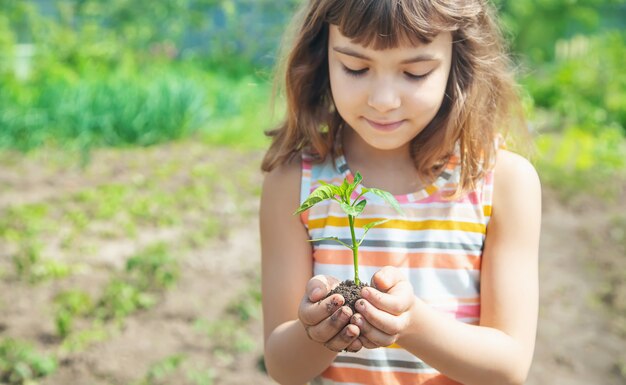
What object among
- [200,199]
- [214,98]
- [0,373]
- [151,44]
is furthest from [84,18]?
[0,373]

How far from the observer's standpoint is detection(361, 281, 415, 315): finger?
1545 millimetres

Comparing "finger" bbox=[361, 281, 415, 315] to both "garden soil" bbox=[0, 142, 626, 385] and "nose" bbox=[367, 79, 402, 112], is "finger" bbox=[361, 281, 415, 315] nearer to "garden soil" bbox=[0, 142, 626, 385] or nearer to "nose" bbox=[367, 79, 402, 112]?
"nose" bbox=[367, 79, 402, 112]

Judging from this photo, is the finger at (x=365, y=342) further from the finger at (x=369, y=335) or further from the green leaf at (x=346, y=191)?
the green leaf at (x=346, y=191)

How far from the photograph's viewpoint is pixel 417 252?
6.31 ft

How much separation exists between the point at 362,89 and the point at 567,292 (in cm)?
274

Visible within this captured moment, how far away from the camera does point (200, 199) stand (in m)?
5.34

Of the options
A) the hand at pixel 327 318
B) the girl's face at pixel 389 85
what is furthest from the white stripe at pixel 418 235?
the hand at pixel 327 318

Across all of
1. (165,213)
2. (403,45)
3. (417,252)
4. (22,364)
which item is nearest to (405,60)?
(403,45)

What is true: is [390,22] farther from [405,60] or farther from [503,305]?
[503,305]

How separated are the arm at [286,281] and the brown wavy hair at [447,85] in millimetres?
95

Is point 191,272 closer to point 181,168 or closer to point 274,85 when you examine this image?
point 181,168

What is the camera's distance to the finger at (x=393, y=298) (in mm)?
1545

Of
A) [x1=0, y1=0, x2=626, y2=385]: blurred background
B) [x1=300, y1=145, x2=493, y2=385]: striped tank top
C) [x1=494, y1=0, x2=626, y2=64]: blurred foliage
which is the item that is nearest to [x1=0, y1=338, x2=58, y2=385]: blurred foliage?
[x1=0, y1=0, x2=626, y2=385]: blurred background

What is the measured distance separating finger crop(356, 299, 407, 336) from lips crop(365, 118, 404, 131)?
0.44 m
